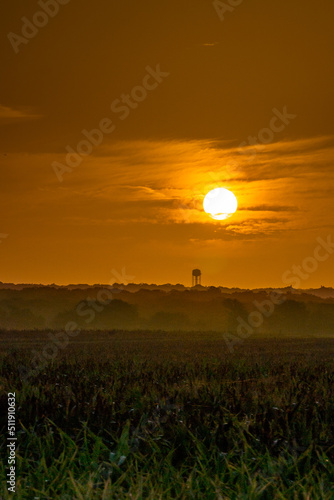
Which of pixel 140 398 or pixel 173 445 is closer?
pixel 173 445

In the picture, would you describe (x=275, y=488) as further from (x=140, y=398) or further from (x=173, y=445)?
(x=140, y=398)

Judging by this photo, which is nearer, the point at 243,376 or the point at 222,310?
the point at 243,376

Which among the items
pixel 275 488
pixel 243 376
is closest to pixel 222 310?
pixel 243 376

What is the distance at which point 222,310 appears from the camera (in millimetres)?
96562

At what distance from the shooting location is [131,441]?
6.28m

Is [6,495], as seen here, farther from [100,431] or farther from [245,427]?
[245,427]

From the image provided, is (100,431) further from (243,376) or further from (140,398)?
(243,376)

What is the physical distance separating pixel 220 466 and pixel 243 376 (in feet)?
17.1

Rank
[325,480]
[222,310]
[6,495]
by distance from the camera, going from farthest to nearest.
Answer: [222,310]
[325,480]
[6,495]

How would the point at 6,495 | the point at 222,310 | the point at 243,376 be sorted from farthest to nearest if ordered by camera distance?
the point at 222,310
the point at 243,376
the point at 6,495

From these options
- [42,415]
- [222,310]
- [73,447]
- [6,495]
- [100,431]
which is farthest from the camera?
[222,310]

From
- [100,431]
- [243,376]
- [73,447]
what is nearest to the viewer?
[73,447]

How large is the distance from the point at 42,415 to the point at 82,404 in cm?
54

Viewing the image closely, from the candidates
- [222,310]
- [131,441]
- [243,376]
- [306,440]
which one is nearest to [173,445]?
[131,441]
